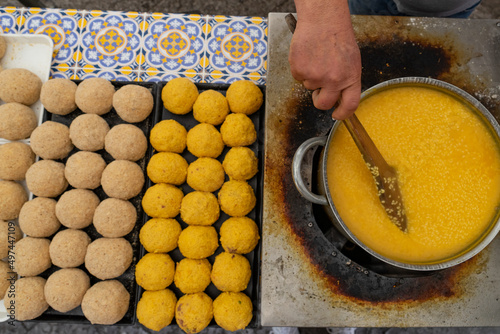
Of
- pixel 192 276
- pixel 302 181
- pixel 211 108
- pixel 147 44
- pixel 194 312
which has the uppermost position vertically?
pixel 147 44

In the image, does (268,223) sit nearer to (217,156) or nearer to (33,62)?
(217,156)

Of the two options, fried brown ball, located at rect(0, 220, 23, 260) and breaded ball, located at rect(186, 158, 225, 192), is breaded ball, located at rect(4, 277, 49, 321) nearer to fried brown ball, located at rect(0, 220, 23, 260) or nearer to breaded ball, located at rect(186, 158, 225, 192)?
fried brown ball, located at rect(0, 220, 23, 260)

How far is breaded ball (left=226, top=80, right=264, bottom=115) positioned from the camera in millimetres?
1500

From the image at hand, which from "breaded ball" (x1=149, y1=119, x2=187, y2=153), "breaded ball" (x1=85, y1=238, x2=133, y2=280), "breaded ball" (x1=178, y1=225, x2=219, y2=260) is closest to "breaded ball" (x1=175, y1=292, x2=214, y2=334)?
"breaded ball" (x1=178, y1=225, x2=219, y2=260)

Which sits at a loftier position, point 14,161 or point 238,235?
point 14,161

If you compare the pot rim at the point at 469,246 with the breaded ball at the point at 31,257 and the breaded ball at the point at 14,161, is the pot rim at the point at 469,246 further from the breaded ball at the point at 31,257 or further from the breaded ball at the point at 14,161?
the breaded ball at the point at 14,161

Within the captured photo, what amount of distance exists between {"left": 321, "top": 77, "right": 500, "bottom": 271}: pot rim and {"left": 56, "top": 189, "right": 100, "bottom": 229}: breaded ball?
1.03 metres

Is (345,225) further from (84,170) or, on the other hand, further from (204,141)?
(84,170)

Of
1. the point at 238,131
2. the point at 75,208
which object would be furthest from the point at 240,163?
the point at 75,208

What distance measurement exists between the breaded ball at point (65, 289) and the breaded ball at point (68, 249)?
0.13 ft

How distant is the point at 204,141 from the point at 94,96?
538mm

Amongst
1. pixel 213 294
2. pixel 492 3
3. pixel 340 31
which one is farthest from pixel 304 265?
pixel 492 3

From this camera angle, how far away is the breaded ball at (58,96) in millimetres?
1536

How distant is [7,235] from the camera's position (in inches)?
59.7
